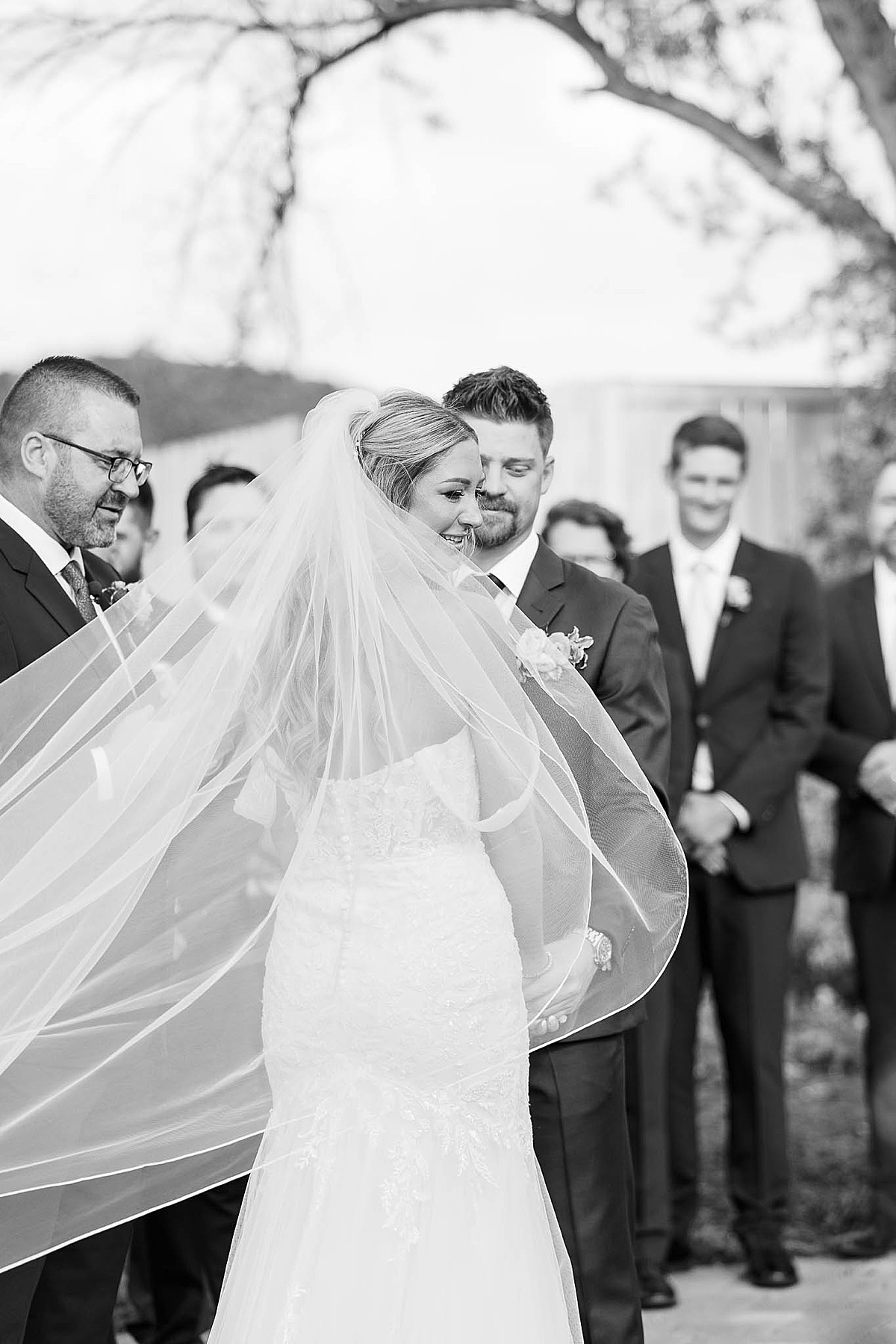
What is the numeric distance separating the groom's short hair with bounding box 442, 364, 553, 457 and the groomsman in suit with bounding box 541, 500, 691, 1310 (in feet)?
2.96

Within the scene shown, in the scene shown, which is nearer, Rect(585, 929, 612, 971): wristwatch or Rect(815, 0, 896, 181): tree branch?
Rect(585, 929, 612, 971): wristwatch

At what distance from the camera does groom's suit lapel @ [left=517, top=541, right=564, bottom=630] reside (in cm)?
390

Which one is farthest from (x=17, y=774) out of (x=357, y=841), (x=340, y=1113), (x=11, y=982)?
(x=340, y=1113)

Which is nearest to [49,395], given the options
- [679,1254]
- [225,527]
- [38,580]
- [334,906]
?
[38,580]

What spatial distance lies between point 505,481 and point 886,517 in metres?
2.27

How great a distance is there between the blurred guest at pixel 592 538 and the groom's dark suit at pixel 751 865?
130mm

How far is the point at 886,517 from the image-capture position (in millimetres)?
5746

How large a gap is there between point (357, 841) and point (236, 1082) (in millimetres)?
606

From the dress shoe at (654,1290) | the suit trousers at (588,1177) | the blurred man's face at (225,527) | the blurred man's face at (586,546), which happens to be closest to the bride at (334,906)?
the blurred man's face at (225,527)

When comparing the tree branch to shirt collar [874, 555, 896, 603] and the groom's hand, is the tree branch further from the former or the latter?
the groom's hand

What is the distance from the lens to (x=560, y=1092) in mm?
3646

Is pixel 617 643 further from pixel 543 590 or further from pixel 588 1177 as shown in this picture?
pixel 588 1177

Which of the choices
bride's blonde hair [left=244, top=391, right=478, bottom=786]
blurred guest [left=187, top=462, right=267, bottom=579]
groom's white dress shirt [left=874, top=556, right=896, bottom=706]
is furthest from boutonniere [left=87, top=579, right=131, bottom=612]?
groom's white dress shirt [left=874, top=556, right=896, bottom=706]

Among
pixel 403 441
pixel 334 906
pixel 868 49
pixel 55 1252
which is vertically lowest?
pixel 55 1252
